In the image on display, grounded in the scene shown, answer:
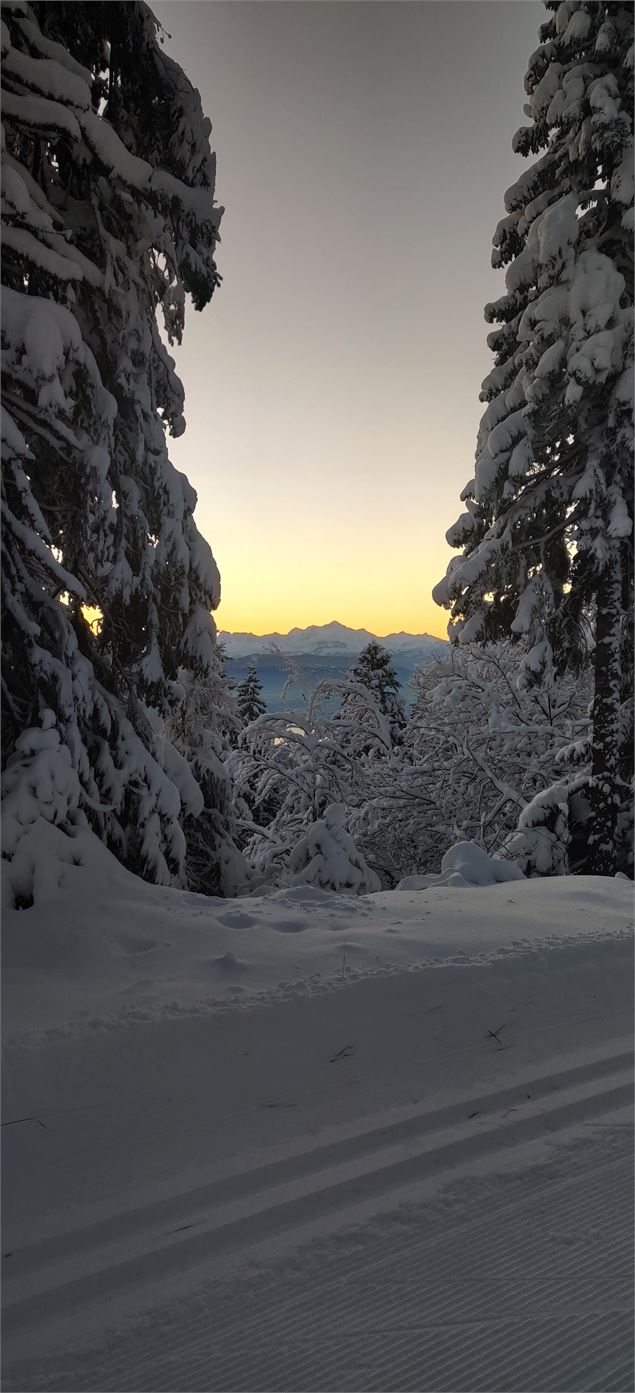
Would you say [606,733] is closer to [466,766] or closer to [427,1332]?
[466,766]

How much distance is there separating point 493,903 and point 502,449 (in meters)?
6.61

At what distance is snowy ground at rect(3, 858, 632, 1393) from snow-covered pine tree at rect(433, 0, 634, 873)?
6287 millimetres

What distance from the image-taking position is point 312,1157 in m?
2.80

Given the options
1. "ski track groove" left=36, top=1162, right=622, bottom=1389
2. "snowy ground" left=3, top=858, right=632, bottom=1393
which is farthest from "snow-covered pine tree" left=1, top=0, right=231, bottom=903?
"ski track groove" left=36, top=1162, right=622, bottom=1389

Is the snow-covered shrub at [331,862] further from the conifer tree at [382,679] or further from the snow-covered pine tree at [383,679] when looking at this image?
the conifer tree at [382,679]

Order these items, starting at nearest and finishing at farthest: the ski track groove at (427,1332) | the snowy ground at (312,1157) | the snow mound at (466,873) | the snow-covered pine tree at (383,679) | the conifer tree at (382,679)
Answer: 1. the ski track groove at (427,1332)
2. the snowy ground at (312,1157)
3. the snow mound at (466,873)
4. the snow-covered pine tree at (383,679)
5. the conifer tree at (382,679)

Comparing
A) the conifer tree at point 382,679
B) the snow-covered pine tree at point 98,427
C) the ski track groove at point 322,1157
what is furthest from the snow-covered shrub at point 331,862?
the conifer tree at point 382,679

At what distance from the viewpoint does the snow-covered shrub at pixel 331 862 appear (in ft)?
25.9

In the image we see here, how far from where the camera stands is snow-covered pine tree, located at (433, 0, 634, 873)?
9.37 meters

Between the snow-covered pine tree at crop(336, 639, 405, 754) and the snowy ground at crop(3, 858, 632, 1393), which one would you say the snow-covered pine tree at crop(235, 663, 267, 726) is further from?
the snowy ground at crop(3, 858, 632, 1393)

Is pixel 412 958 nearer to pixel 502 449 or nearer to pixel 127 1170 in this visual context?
pixel 127 1170

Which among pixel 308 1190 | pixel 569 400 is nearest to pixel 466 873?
pixel 308 1190

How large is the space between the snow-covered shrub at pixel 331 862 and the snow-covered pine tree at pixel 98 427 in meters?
1.43

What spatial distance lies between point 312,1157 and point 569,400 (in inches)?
358
